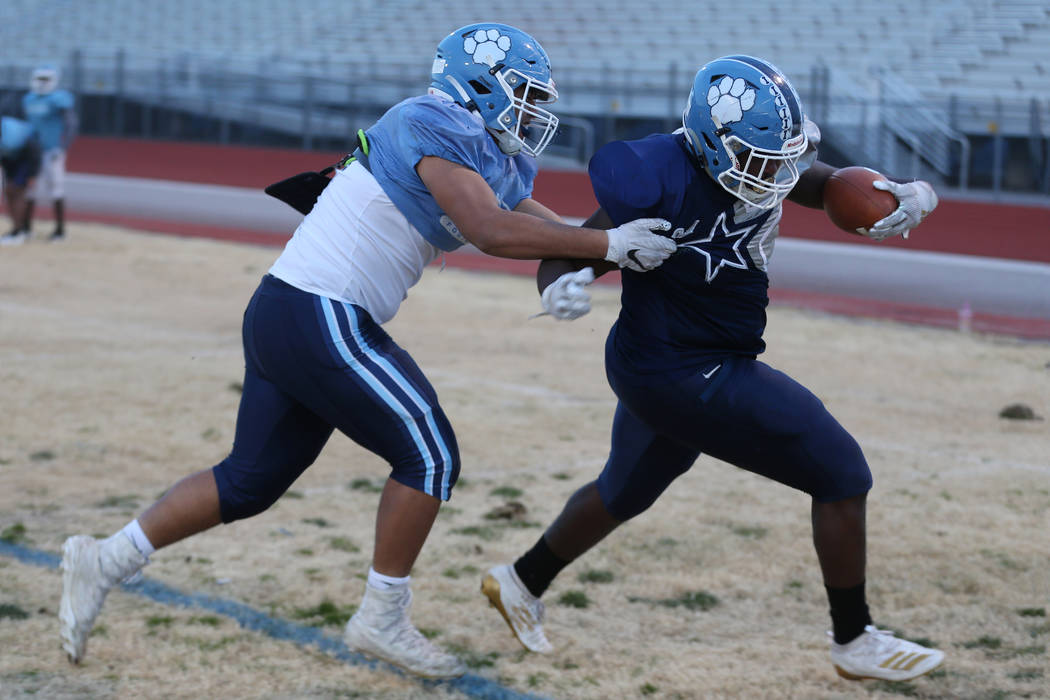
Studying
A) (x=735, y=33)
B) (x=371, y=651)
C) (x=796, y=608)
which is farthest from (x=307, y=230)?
(x=735, y=33)

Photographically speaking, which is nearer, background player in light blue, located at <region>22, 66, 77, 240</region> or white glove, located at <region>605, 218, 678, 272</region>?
white glove, located at <region>605, 218, 678, 272</region>

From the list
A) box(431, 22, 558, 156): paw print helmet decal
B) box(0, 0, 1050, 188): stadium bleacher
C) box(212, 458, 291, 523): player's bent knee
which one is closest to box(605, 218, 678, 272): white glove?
box(431, 22, 558, 156): paw print helmet decal

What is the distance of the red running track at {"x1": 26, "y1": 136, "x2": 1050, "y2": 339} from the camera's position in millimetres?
10695

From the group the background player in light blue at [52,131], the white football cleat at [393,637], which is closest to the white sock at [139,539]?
the white football cleat at [393,637]

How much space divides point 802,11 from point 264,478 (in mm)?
17480

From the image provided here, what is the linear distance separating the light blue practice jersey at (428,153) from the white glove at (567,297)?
1.33ft

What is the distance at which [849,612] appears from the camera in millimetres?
3133

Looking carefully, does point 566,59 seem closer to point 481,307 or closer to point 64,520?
point 481,307

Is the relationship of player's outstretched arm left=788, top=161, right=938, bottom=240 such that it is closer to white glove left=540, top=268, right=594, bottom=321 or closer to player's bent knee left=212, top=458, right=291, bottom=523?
white glove left=540, top=268, right=594, bottom=321

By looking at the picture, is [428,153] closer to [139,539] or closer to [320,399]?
[320,399]

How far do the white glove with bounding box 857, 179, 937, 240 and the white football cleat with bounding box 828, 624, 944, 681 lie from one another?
98 cm

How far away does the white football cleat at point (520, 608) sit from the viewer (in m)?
3.43

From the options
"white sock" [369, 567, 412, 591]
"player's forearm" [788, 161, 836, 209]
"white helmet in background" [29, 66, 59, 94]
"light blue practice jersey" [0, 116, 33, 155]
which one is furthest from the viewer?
"white helmet in background" [29, 66, 59, 94]

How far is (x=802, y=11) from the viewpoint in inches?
754
